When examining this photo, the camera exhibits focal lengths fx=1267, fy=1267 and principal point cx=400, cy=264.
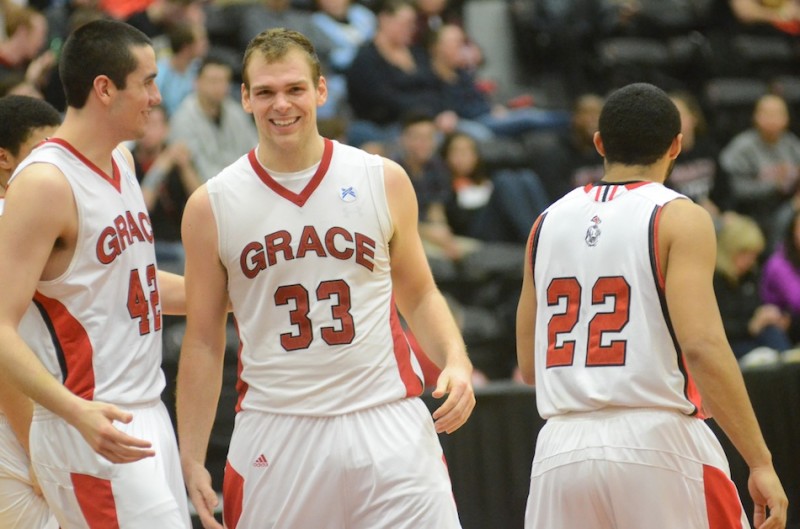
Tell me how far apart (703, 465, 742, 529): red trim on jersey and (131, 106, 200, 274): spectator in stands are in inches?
232

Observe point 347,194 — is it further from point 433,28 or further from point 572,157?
point 433,28

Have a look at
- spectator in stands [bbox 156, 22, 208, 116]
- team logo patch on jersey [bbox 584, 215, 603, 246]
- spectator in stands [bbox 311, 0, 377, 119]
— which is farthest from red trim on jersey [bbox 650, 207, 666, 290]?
spectator in stands [bbox 311, 0, 377, 119]

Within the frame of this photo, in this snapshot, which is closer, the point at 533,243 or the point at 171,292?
the point at 533,243

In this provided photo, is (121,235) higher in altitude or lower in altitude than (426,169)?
lower

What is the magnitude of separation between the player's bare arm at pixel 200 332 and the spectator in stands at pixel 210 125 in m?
5.44

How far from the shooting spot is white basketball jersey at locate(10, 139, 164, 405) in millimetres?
4398

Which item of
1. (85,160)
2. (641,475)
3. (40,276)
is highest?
(85,160)

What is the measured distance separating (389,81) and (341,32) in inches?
40.7

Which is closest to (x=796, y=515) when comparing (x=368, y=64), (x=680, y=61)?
(x=368, y=64)

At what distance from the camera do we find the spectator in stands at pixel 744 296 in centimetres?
1009

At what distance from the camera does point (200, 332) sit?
460 cm

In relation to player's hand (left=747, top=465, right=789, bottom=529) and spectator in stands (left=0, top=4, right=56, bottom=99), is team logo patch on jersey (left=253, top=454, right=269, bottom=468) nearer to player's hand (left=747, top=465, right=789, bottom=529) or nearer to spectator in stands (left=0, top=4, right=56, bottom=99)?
player's hand (left=747, top=465, right=789, bottom=529)

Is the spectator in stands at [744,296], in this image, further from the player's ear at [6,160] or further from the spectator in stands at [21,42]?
the player's ear at [6,160]

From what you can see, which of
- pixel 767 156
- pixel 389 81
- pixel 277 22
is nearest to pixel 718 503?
pixel 389 81
